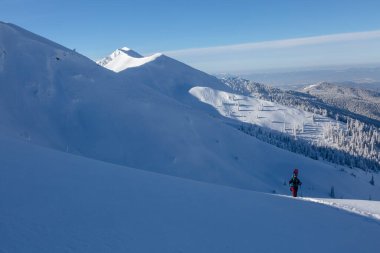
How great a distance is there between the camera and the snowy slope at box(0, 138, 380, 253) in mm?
9000

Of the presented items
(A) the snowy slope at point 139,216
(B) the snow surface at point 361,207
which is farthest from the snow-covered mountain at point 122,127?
(B) the snow surface at point 361,207

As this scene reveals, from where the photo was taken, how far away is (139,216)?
1133 centimetres

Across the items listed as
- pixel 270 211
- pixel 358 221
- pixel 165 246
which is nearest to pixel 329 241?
pixel 270 211

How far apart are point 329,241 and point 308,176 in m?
82.1

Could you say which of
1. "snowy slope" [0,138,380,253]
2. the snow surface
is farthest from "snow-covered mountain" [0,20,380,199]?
the snow surface

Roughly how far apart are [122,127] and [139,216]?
190ft

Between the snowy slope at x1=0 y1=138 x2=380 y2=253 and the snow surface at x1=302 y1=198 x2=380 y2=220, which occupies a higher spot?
the snowy slope at x1=0 y1=138 x2=380 y2=253

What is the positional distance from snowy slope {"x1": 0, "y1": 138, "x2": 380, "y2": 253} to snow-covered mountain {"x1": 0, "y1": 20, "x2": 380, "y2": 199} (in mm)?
39592

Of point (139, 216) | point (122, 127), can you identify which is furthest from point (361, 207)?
point (122, 127)

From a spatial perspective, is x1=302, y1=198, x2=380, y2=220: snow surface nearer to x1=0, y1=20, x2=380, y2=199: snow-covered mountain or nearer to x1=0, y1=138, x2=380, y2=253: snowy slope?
x1=0, y1=138, x2=380, y2=253: snowy slope

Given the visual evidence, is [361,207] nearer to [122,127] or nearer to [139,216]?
[139,216]

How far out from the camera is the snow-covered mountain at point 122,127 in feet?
201

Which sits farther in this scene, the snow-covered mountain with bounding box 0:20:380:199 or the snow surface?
the snow-covered mountain with bounding box 0:20:380:199

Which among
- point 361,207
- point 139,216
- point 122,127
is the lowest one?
point 361,207
